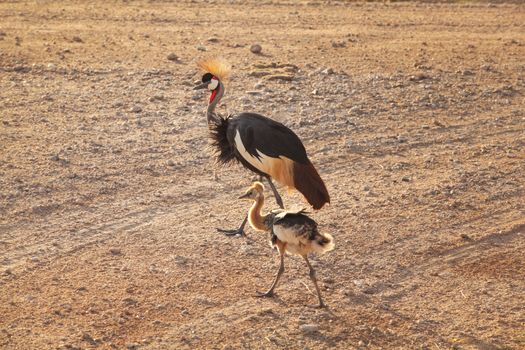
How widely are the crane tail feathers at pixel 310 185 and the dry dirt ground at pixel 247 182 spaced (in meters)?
0.58

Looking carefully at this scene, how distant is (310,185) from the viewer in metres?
9.58

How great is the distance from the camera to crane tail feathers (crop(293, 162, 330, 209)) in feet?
31.1

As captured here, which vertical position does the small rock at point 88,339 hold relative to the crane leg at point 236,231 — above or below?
above

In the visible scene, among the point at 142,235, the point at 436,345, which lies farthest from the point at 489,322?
the point at 142,235

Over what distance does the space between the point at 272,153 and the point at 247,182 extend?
1460 mm

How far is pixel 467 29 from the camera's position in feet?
58.7

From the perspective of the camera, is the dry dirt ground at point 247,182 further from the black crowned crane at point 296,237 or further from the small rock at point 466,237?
the black crowned crane at point 296,237

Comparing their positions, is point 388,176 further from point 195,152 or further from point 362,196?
point 195,152

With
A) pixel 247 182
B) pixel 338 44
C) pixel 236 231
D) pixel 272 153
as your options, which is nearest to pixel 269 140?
pixel 272 153

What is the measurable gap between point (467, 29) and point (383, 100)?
16.2 ft

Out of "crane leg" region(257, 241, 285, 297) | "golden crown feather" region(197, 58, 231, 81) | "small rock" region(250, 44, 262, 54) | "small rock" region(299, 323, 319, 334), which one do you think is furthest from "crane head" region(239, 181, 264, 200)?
"small rock" region(250, 44, 262, 54)

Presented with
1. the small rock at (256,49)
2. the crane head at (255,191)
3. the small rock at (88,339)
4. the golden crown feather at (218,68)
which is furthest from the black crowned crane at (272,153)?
the small rock at (256,49)

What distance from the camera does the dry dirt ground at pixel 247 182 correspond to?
835cm

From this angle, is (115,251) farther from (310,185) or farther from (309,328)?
(309,328)
